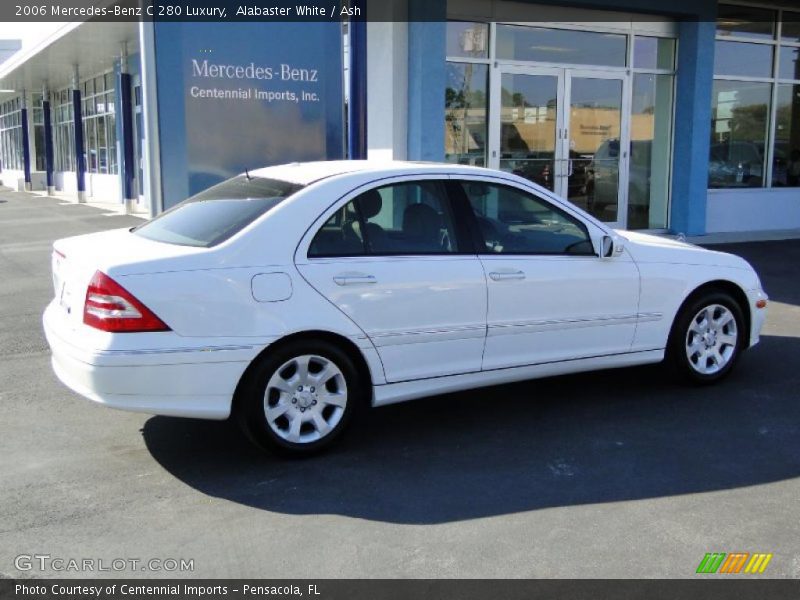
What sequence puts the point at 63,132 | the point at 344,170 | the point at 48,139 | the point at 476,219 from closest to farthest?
the point at 344,170, the point at 476,219, the point at 63,132, the point at 48,139

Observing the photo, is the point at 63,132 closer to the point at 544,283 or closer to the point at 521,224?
the point at 521,224

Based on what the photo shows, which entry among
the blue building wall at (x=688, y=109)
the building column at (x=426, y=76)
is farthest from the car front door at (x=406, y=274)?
the blue building wall at (x=688, y=109)

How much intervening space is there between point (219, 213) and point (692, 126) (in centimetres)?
1080

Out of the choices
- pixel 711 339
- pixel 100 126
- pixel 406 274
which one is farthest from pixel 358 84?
pixel 100 126

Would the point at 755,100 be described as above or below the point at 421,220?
above

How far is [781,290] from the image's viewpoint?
931cm

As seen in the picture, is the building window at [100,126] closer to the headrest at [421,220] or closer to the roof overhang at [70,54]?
the roof overhang at [70,54]

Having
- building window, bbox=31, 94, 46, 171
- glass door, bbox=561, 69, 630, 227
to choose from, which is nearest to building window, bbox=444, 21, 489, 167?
glass door, bbox=561, 69, 630, 227

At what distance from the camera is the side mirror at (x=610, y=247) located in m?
5.04

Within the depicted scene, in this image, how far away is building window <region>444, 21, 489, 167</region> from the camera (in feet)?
37.8

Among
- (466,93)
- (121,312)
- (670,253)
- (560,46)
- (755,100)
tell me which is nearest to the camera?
(121,312)

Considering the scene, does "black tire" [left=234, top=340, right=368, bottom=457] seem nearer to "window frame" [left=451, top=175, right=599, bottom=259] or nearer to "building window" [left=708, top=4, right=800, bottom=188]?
"window frame" [left=451, top=175, right=599, bottom=259]

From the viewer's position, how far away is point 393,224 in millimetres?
4652

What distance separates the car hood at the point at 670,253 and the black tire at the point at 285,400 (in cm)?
212
